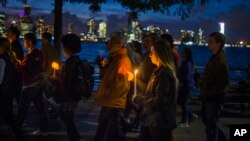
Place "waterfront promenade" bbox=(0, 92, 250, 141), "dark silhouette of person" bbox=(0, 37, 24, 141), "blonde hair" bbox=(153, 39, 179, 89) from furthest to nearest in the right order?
"waterfront promenade" bbox=(0, 92, 250, 141) → "dark silhouette of person" bbox=(0, 37, 24, 141) → "blonde hair" bbox=(153, 39, 179, 89)

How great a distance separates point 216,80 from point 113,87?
1602mm

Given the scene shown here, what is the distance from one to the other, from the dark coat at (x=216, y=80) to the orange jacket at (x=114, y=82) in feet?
4.19

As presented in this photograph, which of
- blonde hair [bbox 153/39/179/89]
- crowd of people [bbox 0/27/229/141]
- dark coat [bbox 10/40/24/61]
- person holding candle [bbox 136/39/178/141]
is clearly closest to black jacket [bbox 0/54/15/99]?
crowd of people [bbox 0/27/229/141]

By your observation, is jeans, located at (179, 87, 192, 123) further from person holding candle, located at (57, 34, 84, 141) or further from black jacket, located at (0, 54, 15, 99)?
black jacket, located at (0, 54, 15, 99)

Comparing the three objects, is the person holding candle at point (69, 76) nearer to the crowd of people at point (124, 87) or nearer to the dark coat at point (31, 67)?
the crowd of people at point (124, 87)

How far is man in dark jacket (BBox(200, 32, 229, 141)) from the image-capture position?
323 inches

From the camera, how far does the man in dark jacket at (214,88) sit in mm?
8203

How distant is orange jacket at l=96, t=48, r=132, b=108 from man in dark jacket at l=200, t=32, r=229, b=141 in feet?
4.24

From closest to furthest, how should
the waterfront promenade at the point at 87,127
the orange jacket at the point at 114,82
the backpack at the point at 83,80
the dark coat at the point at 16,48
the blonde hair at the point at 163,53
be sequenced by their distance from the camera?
the blonde hair at the point at 163,53
the orange jacket at the point at 114,82
the backpack at the point at 83,80
the waterfront promenade at the point at 87,127
the dark coat at the point at 16,48

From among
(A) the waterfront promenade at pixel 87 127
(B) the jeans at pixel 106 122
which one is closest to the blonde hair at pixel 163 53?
(B) the jeans at pixel 106 122

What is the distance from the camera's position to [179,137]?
10227 millimetres

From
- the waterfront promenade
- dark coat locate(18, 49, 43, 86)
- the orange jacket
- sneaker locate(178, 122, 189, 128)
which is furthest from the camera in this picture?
sneaker locate(178, 122, 189, 128)

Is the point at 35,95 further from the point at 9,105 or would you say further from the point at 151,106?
the point at 151,106

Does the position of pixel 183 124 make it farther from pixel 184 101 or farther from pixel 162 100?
pixel 162 100
